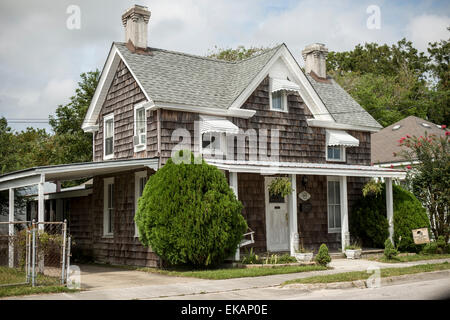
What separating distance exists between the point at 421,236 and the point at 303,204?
4.20m

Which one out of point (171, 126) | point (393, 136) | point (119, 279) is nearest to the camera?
point (119, 279)

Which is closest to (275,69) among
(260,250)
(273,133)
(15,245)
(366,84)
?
(273,133)

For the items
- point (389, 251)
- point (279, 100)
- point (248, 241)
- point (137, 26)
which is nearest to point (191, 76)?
point (137, 26)

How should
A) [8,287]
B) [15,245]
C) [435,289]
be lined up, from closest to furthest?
[435,289], [8,287], [15,245]

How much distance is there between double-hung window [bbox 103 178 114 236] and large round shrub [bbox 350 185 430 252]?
8962 millimetres

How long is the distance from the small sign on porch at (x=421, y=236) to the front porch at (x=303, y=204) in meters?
0.86

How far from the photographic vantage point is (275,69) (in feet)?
63.3

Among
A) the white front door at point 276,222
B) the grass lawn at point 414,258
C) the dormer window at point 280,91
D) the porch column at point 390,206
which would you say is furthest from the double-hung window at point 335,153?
the grass lawn at point 414,258

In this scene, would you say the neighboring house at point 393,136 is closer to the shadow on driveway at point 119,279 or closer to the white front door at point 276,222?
the white front door at point 276,222

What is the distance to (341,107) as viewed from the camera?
21797mm

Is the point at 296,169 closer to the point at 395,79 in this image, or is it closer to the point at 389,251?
the point at 389,251

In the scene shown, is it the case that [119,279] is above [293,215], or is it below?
below

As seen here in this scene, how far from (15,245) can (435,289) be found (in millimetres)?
10147

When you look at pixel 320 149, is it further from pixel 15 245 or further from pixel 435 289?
pixel 15 245
